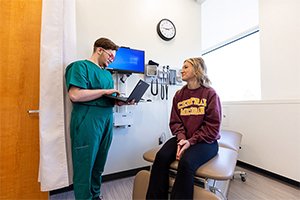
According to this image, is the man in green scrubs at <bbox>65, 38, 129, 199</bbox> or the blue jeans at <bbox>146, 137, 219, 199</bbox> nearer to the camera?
the blue jeans at <bbox>146, 137, 219, 199</bbox>

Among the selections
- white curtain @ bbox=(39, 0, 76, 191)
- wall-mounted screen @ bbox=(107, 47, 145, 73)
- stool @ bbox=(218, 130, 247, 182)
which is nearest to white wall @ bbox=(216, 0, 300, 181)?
stool @ bbox=(218, 130, 247, 182)

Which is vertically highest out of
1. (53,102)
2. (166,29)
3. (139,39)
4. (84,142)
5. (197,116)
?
(166,29)

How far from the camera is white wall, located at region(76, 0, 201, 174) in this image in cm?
193

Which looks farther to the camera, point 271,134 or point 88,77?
point 271,134

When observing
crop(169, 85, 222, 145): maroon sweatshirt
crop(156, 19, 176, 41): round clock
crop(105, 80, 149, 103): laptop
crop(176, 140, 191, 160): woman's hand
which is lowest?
crop(176, 140, 191, 160): woman's hand

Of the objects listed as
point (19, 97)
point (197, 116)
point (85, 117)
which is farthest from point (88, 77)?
point (197, 116)

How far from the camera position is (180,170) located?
1072mm

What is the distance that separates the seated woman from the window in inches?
68.9

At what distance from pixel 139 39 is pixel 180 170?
68.3 inches

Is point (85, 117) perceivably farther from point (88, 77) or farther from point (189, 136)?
point (189, 136)

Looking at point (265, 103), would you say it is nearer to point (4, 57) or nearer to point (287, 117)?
point (287, 117)

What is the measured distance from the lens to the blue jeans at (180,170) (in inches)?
40.4

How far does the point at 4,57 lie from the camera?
4.41ft

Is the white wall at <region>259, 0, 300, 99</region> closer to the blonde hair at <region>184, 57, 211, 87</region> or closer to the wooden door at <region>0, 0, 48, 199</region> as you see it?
the blonde hair at <region>184, 57, 211, 87</region>
